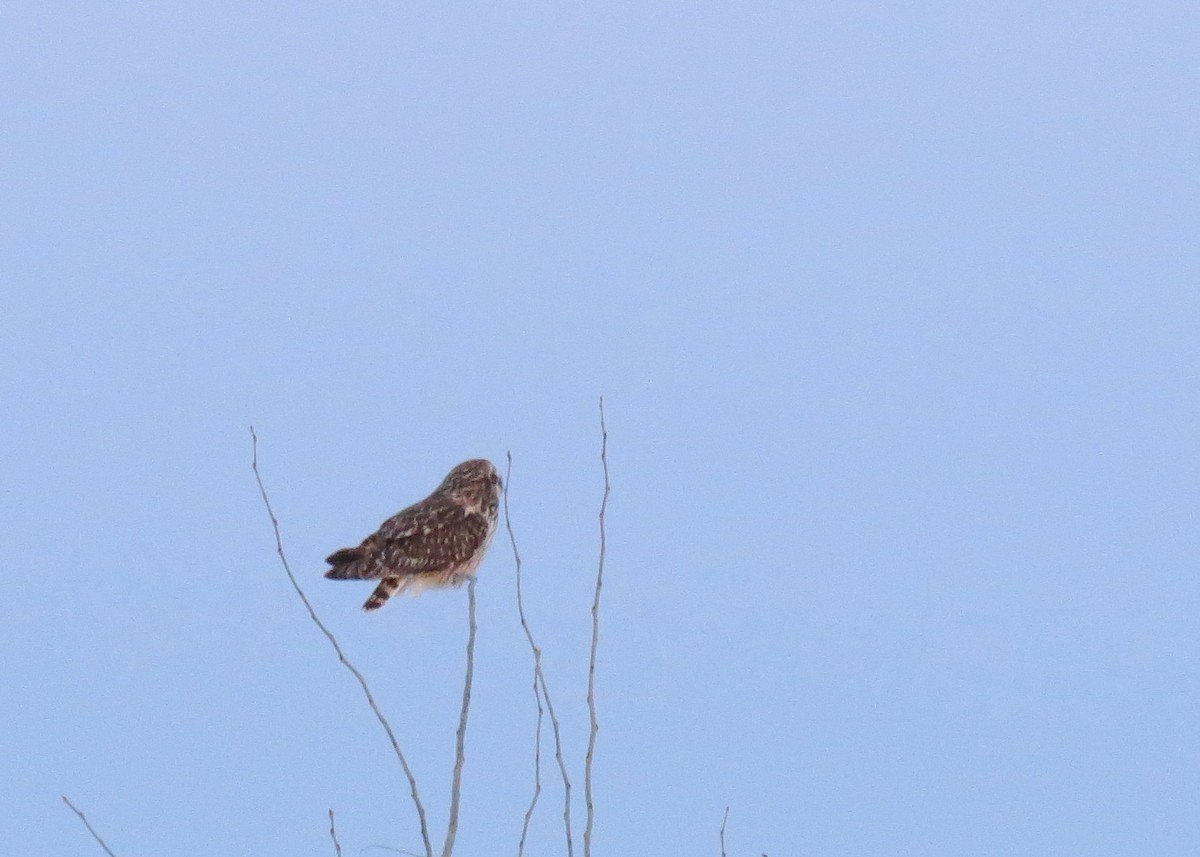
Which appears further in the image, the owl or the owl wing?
the owl wing

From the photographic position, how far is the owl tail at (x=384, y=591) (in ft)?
19.8

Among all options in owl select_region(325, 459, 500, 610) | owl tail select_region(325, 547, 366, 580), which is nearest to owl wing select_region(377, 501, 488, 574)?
owl select_region(325, 459, 500, 610)

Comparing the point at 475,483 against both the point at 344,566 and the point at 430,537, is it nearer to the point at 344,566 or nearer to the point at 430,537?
the point at 430,537

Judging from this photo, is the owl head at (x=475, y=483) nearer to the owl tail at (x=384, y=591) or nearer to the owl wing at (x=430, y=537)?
the owl wing at (x=430, y=537)

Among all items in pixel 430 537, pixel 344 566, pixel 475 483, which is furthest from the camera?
pixel 475 483

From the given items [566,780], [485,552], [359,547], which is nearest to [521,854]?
[566,780]

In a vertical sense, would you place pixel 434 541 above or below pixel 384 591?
above

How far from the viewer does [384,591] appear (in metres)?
6.07

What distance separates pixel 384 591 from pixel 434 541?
1.55 ft

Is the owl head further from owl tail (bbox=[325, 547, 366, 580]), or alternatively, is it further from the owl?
owl tail (bbox=[325, 547, 366, 580])

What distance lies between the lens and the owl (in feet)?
19.9

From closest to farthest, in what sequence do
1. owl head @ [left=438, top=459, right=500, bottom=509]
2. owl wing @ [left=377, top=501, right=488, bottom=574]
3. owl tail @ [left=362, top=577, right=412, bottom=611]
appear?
owl tail @ [left=362, top=577, right=412, bottom=611] < owl wing @ [left=377, top=501, right=488, bottom=574] < owl head @ [left=438, top=459, right=500, bottom=509]

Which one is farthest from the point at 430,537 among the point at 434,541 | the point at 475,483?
the point at 475,483

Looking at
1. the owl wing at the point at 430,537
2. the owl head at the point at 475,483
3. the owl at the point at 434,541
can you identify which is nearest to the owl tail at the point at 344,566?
the owl at the point at 434,541
